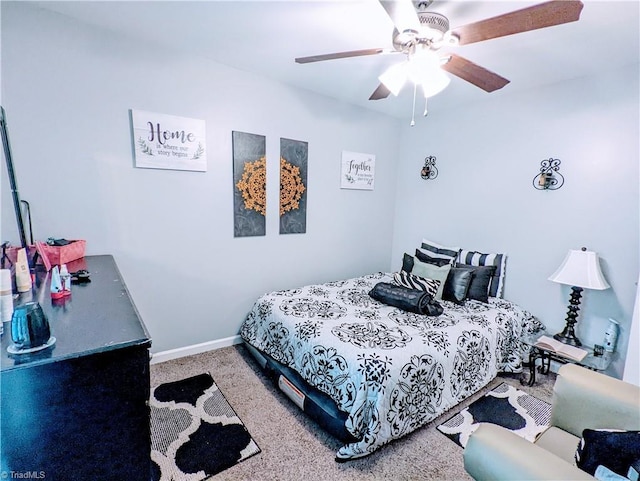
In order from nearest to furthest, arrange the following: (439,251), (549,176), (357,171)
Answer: (549,176) < (439,251) < (357,171)

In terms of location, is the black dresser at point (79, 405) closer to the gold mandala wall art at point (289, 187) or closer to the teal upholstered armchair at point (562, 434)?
the teal upholstered armchair at point (562, 434)

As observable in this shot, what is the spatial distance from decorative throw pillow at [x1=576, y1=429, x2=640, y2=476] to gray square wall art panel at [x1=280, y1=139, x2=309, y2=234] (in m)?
2.50

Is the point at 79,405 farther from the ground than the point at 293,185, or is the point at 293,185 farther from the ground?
the point at 293,185

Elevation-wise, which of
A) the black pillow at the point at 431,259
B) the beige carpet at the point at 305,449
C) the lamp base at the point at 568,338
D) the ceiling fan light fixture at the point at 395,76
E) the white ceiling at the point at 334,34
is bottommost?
the beige carpet at the point at 305,449

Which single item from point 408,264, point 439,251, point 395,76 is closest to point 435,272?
point 408,264

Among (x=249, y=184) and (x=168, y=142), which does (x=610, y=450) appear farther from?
(x=168, y=142)

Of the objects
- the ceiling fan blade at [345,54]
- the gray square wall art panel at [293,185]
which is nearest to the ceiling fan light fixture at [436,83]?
the ceiling fan blade at [345,54]

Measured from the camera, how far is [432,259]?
3.00 meters

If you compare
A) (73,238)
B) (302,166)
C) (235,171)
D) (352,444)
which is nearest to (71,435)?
(352,444)

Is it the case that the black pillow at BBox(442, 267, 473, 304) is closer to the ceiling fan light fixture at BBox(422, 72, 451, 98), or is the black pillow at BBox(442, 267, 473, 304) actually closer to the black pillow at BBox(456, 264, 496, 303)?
the black pillow at BBox(456, 264, 496, 303)

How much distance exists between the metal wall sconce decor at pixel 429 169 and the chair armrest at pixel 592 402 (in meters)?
2.42

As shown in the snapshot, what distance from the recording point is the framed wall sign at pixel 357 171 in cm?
336

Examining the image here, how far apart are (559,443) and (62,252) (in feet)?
8.85

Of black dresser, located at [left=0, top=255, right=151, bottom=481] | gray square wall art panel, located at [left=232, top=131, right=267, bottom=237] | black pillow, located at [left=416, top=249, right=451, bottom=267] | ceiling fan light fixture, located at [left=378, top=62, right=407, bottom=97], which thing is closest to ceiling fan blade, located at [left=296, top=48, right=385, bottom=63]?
ceiling fan light fixture, located at [left=378, top=62, right=407, bottom=97]
